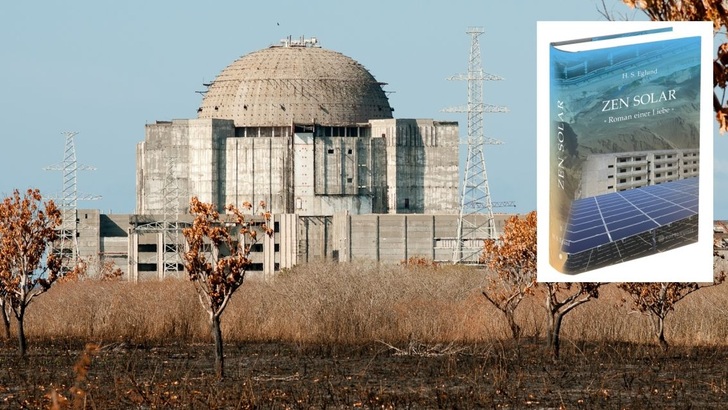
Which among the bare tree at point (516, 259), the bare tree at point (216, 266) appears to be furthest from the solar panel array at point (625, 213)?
the bare tree at point (516, 259)

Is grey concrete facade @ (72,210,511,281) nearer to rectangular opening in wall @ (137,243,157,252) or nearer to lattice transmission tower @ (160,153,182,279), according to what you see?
rectangular opening in wall @ (137,243,157,252)

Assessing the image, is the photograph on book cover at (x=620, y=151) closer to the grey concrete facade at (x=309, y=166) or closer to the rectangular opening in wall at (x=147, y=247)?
the rectangular opening in wall at (x=147, y=247)

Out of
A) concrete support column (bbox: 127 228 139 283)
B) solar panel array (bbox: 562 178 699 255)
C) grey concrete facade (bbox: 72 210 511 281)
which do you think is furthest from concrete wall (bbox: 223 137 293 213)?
solar panel array (bbox: 562 178 699 255)

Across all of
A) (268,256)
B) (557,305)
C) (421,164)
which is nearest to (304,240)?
(268,256)

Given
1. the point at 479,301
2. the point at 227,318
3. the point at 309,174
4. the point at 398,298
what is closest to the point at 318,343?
the point at 227,318

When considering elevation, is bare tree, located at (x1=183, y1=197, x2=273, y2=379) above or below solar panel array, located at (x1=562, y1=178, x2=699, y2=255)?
below

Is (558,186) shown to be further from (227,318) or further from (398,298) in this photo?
(398,298)

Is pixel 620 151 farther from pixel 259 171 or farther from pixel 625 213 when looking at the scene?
pixel 259 171
